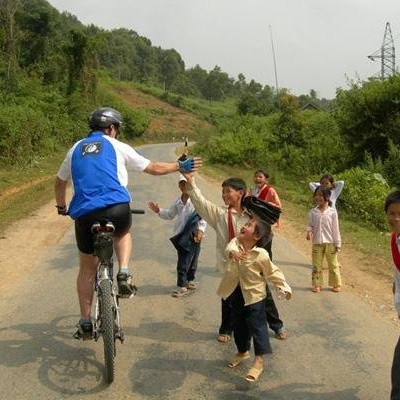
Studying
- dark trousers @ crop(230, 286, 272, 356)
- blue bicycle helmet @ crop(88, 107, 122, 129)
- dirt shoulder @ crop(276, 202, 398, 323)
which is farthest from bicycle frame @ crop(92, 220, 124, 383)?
dirt shoulder @ crop(276, 202, 398, 323)

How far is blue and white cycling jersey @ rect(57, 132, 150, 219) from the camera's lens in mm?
4203

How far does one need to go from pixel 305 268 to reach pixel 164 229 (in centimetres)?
342

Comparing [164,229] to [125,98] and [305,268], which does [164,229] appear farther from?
[125,98]

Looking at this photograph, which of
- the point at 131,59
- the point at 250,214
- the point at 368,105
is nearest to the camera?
the point at 250,214

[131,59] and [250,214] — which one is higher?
[131,59]

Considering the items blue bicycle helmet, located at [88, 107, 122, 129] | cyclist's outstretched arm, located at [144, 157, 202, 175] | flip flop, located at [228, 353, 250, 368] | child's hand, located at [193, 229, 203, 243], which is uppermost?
blue bicycle helmet, located at [88, 107, 122, 129]

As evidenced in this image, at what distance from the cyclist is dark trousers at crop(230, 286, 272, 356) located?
0.90m

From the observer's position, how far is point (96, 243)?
13.5 feet

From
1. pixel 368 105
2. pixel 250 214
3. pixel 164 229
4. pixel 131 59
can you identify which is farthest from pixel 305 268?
pixel 131 59

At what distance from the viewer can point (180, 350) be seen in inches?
190

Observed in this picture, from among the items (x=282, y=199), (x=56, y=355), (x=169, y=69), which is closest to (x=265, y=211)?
(x=56, y=355)

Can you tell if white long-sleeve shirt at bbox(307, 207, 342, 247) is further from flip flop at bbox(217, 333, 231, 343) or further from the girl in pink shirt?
flip flop at bbox(217, 333, 231, 343)

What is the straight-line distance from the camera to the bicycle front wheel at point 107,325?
158 inches

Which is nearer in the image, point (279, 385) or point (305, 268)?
point (279, 385)
